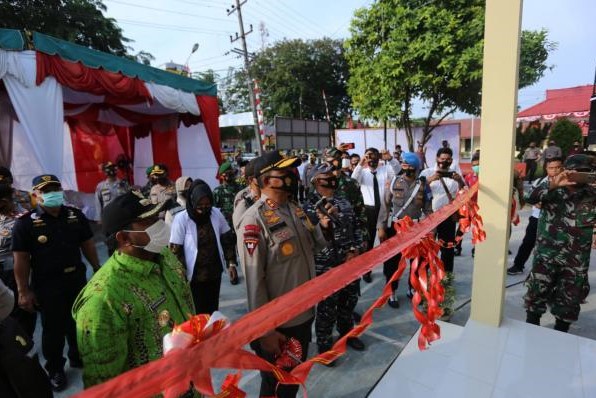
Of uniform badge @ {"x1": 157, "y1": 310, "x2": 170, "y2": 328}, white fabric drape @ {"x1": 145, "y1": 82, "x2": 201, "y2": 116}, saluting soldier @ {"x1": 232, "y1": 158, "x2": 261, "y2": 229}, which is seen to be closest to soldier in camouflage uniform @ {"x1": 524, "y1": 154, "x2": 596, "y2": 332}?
saluting soldier @ {"x1": 232, "y1": 158, "x2": 261, "y2": 229}

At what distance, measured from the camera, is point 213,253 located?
3.05 meters

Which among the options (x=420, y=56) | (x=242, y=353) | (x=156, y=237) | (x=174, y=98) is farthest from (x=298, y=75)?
(x=242, y=353)

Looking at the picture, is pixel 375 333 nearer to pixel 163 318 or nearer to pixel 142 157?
pixel 163 318

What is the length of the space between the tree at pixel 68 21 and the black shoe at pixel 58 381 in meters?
14.6

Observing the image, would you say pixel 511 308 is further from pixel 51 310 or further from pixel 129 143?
pixel 129 143

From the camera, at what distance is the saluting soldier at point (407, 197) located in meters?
3.81

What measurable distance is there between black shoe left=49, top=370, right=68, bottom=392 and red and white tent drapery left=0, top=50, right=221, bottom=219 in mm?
3649

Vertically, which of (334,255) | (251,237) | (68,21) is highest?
(68,21)

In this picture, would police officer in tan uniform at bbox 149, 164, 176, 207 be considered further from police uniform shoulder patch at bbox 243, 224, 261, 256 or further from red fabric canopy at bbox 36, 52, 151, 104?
police uniform shoulder patch at bbox 243, 224, 261, 256

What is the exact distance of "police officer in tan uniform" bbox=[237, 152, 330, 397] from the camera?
6.31 ft

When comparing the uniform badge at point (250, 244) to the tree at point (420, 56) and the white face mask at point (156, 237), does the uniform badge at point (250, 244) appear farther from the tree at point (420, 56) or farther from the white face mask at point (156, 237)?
the tree at point (420, 56)

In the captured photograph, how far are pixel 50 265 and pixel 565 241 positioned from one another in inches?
161

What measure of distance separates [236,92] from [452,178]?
32.6 metres

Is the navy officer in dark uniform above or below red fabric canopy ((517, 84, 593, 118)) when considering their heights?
below
